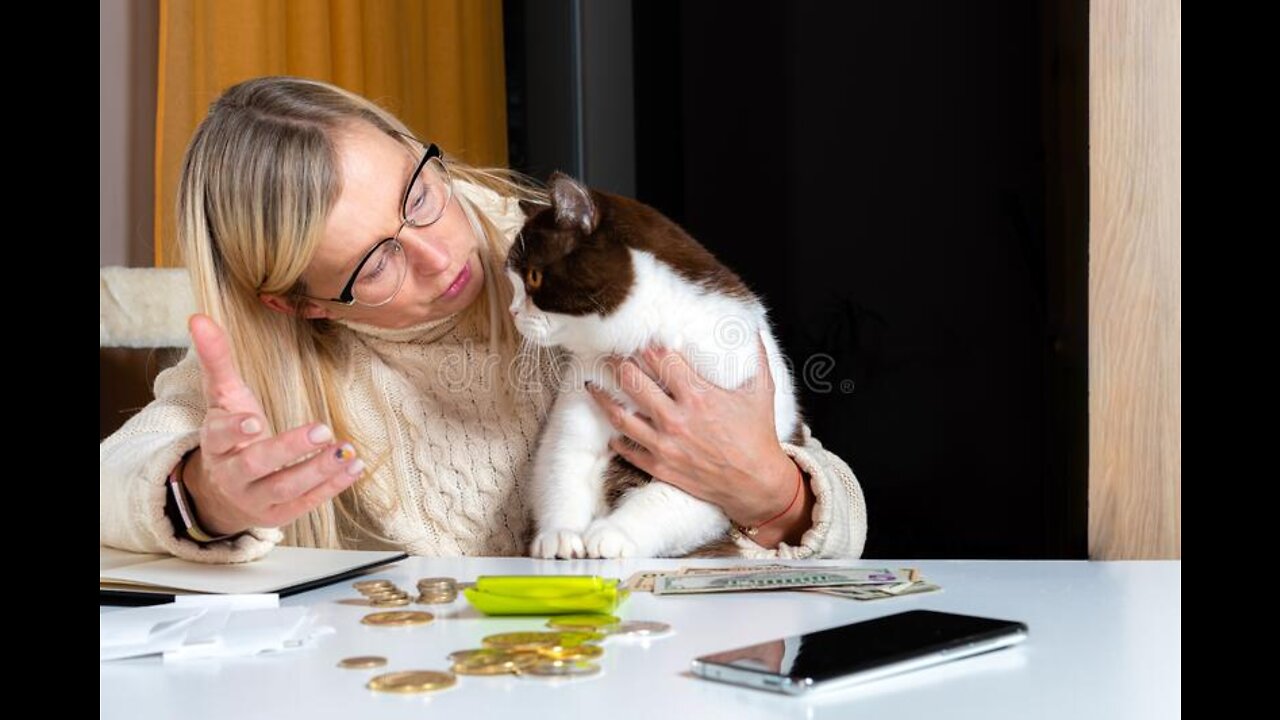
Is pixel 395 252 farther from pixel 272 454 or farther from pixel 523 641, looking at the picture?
pixel 523 641

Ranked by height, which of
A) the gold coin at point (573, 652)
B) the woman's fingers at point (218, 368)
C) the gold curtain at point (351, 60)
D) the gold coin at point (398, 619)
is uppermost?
the gold curtain at point (351, 60)

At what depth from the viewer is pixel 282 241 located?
134 centimetres

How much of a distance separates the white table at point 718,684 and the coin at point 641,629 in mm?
12

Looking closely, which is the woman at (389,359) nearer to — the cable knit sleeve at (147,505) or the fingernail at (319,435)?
the cable knit sleeve at (147,505)

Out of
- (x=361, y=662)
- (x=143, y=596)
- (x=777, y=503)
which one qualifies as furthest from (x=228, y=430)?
(x=777, y=503)

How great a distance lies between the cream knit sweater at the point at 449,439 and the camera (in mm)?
1412

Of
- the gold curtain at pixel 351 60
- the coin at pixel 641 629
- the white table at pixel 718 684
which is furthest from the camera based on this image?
the gold curtain at pixel 351 60

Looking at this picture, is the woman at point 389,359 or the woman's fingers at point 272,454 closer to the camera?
the woman's fingers at point 272,454

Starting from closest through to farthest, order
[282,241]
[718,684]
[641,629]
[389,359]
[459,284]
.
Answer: [718,684], [641,629], [282,241], [459,284], [389,359]

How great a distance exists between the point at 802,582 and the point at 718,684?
0.91 ft

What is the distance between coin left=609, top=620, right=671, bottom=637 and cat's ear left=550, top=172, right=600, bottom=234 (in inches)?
28.1

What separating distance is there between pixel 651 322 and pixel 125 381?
97 cm

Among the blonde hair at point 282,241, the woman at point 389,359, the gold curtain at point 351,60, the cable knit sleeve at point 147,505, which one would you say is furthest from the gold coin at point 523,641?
the gold curtain at point 351,60
